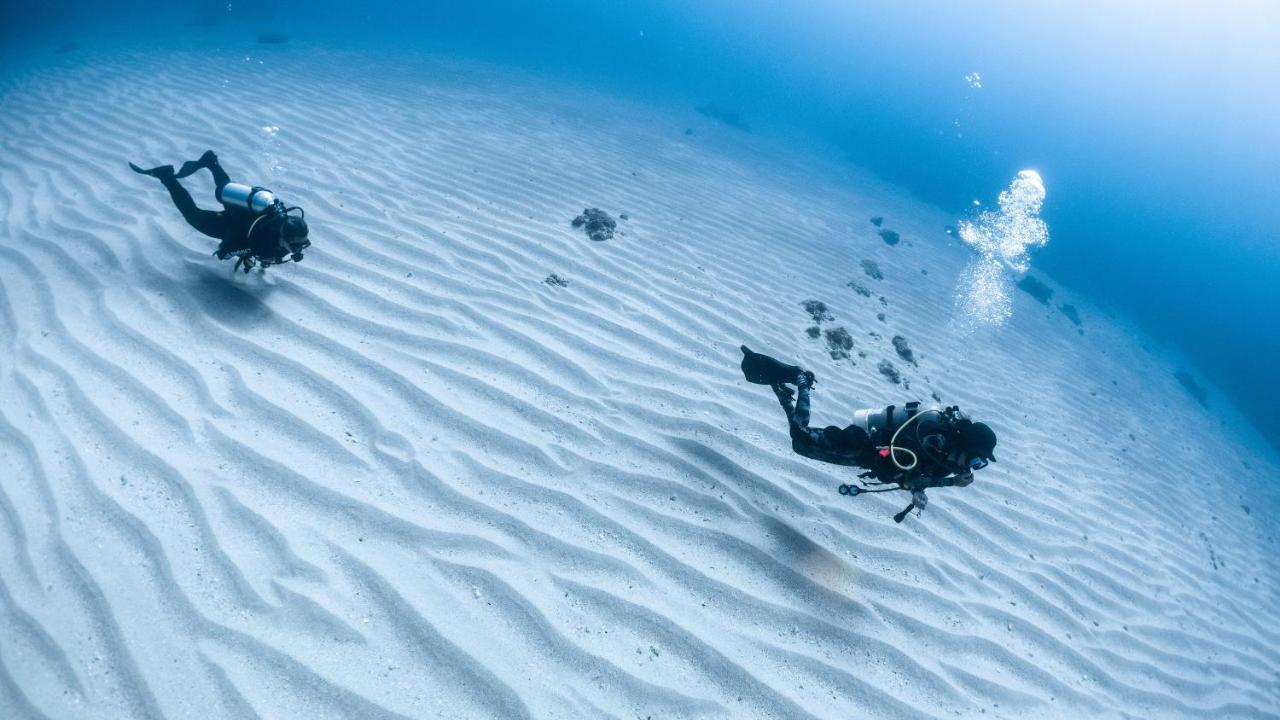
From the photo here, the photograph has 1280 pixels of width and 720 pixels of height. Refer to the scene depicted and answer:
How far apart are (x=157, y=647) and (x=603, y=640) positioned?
201cm

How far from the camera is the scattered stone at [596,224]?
6767 millimetres

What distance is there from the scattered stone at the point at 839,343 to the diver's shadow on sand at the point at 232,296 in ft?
18.9

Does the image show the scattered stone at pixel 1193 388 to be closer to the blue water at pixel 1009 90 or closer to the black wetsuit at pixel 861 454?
the blue water at pixel 1009 90

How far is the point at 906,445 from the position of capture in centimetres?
313

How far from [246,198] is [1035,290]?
18.5 metres

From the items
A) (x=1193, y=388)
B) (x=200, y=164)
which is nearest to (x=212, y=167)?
(x=200, y=164)

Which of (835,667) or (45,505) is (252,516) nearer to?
(45,505)

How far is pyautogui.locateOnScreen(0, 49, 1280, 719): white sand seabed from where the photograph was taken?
2.50 m

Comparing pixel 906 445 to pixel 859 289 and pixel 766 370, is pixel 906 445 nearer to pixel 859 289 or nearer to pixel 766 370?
pixel 766 370

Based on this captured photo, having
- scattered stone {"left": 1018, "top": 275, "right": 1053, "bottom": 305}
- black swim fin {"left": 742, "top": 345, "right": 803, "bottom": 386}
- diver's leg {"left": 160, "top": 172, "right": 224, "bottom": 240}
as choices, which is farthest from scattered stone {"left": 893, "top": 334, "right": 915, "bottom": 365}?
scattered stone {"left": 1018, "top": 275, "right": 1053, "bottom": 305}

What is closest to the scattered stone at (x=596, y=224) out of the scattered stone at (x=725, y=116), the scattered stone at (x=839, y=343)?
the scattered stone at (x=839, y=343)

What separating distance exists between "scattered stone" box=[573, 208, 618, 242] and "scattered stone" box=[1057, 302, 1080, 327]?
13794 mm

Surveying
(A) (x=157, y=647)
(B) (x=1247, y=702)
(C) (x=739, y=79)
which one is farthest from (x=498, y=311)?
(C) (x=739, y=79)

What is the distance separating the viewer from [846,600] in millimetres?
3461
